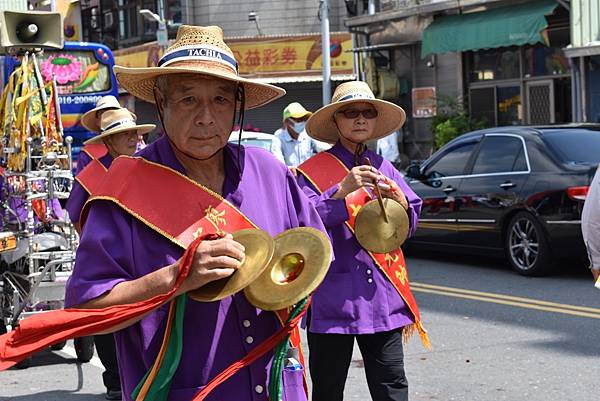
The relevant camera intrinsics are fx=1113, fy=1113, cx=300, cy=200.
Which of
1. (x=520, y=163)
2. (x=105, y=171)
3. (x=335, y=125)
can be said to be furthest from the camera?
(x=520, y=163)

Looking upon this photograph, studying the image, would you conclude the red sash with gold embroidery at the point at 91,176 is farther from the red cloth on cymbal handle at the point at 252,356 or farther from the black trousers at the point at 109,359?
the red cloth on cymbal handle at the point at 252,356

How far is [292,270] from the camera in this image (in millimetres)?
2922

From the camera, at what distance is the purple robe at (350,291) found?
5008mm

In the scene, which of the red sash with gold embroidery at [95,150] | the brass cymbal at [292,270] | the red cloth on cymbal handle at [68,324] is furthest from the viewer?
the red sash with gold embroidery at [95,150]

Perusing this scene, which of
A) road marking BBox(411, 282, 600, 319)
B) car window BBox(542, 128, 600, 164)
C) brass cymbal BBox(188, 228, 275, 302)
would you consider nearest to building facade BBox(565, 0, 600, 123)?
car window BBox(542, 128, 600, 164)

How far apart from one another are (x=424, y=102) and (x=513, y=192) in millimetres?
15338

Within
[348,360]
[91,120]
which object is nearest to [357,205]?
[348,360]

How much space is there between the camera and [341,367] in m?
5.09

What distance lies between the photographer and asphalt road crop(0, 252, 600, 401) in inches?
272

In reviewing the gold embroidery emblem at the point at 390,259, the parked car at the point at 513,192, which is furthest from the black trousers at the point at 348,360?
the parked car at the point at 513,192

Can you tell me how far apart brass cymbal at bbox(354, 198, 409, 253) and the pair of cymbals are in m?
2.07

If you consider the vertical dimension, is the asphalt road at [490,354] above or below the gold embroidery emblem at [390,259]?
below

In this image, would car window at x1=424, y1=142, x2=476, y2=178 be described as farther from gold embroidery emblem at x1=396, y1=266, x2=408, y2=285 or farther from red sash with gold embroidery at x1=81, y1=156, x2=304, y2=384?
red sash with gold embroidery at x1=81, y1=156, x2=304, y2=384

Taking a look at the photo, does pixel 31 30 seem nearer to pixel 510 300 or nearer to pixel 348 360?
pixel 510 300
